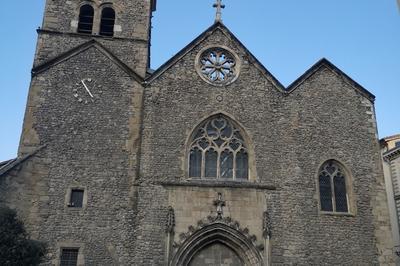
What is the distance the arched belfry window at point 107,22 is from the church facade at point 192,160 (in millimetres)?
440

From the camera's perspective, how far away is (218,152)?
626 inches

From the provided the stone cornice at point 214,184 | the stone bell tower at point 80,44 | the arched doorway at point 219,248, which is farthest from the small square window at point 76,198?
the arched doorway at point 219,248

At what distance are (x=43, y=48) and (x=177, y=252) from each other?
914 cm

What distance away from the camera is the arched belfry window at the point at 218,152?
1558 centimetres

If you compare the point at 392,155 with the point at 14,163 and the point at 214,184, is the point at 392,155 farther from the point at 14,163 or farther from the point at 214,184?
the point at 14,163

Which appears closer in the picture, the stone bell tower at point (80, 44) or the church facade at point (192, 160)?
the church facade at point (192, 160)

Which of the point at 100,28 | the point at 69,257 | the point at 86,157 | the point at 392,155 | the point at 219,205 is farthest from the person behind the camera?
the point at 392,155

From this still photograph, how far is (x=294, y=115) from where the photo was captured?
1650cm

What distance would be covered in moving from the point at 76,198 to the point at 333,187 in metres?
8.61

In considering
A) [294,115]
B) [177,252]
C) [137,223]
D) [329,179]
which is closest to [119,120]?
[137,223]

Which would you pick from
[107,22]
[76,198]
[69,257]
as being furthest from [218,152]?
[107,22]

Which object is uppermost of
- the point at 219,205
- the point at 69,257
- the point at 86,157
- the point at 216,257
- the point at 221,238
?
the point at 86,157

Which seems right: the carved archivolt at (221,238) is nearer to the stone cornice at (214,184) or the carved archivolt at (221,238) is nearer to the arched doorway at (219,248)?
the arched doorway at (219,248)

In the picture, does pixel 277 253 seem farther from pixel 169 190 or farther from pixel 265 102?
pixel 265 102
